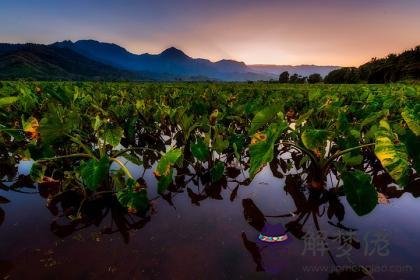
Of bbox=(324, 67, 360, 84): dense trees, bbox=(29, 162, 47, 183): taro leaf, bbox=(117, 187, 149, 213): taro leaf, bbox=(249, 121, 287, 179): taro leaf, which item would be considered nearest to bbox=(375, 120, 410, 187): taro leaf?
bbox=(249, 121, 287, 179): taro leaf

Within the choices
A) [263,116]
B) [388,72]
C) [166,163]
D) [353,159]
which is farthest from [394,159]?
[388,72]

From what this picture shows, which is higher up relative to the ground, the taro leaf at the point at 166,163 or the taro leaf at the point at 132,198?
the taro leaf at the point at 166,163

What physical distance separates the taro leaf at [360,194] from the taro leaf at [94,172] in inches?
68.6

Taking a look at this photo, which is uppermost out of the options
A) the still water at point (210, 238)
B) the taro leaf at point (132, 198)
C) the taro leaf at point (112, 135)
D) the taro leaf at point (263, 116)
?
the taro leaf at point (263, 116)

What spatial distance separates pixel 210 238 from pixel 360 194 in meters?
1.08

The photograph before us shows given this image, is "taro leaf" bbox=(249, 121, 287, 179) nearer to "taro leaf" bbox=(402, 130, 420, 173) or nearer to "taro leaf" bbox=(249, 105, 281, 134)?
"taro leaf" bbox=(249, 105, 281, 134)

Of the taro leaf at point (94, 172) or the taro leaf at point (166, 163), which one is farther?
the taro leaf at point (166, 163)

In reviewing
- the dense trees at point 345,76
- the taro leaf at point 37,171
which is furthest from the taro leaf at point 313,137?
the dense trees at point 345,76

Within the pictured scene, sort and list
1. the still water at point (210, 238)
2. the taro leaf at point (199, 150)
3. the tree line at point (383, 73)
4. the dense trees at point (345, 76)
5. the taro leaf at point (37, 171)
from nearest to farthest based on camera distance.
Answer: the still water at point (210, 238) < the taro leaf at point (37, 171) < the taro leaf at point (199, 150) < the tree line at point (383, 73) < the dense trees at point (345, 76)

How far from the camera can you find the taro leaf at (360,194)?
204 centimetres

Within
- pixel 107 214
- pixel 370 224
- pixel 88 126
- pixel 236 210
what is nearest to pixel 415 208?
pixel 370 224

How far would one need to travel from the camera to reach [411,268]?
1.88 metres

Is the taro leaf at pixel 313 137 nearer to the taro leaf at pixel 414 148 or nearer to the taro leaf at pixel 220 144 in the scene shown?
the taro leaf at pixel 414 148

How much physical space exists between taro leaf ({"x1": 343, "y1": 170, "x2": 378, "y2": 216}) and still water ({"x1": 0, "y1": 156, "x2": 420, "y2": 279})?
0.28m
